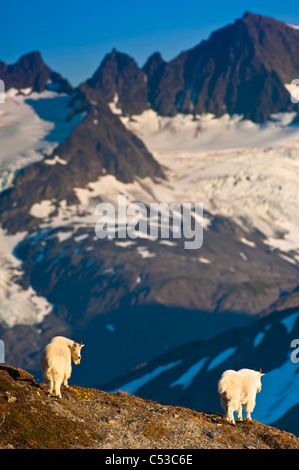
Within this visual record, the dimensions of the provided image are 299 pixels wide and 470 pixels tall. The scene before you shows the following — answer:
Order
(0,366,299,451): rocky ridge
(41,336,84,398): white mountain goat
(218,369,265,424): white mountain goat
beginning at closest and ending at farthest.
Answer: (0,366,299,451): rocky ridge, (41,336,84,398): white mountain goat, (218,369,265,424): white mountain goat

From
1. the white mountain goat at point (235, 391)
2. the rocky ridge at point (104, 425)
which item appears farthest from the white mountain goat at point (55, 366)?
the white mountain goat at point (235, 391)

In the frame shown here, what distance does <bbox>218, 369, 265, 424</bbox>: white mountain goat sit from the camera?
50.3 m

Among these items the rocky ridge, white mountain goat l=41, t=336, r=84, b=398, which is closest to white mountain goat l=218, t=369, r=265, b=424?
the rocky ridge

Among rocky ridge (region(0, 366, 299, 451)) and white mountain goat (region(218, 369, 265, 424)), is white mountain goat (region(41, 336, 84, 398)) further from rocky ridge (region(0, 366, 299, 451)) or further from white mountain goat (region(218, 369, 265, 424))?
white mountain goat (region(218, 369, 265, 424))

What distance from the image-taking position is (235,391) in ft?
166

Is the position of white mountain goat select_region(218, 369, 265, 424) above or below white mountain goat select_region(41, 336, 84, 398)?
below

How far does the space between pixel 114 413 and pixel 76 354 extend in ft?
16.7

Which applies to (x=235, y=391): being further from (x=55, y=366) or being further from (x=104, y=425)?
(x=55, y=366)

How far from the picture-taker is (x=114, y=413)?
47625mm

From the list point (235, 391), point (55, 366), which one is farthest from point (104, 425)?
point (235, 391)
